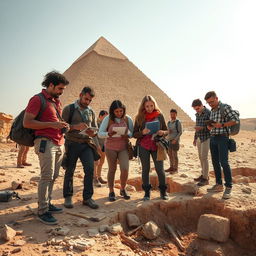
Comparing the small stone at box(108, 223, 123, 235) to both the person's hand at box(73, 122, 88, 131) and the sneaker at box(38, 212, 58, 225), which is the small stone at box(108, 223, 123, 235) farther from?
the person's hand at box(73, 122, 88, 131)

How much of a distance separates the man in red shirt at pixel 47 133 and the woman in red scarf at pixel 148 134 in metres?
1.18

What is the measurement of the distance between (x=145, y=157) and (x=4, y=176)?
9.58ft

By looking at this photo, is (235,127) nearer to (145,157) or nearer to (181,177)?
(145,157)

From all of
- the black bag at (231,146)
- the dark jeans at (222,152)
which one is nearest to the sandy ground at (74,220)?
the dark jeans at (222,152)

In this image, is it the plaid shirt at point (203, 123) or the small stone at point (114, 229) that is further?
the plaid shirt at point (203, 123)

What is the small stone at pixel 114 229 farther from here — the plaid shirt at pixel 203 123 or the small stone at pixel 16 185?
the plaid shirt at pixel 203 123

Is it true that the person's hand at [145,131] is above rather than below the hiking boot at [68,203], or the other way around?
above

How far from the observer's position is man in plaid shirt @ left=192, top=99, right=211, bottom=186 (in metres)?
4.12

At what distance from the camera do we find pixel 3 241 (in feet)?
7.10

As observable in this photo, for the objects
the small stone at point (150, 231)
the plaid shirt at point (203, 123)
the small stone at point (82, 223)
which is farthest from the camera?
the plaid shirt at point (203, 123)

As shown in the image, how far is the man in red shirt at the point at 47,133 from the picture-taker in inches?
99.0

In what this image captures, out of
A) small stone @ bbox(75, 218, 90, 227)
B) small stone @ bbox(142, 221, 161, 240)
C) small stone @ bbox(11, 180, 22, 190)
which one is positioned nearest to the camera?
small stone @ bbox(75, 218, 90, 227)

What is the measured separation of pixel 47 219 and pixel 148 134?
1.69 meters

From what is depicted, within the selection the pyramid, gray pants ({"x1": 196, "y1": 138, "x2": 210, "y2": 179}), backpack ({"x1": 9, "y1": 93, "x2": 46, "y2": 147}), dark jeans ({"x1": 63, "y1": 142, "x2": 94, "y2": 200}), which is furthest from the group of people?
the pyramid
